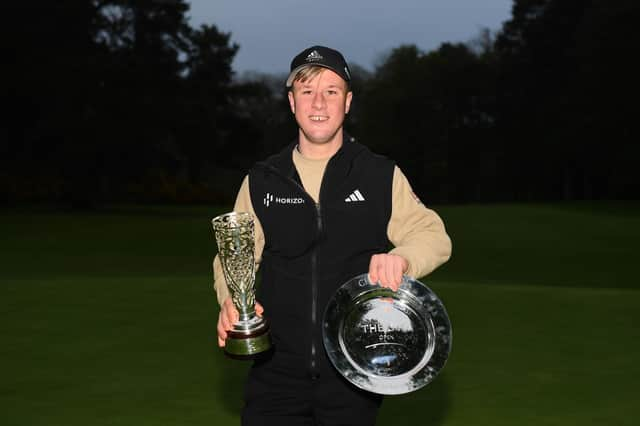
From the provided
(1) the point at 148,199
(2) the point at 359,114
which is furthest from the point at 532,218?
(2) the point at 359,114

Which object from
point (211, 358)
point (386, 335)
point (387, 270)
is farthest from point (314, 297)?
point (211, 358)

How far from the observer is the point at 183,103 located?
163 ft

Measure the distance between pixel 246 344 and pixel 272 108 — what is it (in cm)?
10229

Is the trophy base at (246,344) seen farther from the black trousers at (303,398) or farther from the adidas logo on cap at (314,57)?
the adidas logo on cap at (314,57)

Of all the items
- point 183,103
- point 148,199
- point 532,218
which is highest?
point 183,103

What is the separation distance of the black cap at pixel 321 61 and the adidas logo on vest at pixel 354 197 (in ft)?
1.50

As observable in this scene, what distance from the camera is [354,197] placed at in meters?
3.47

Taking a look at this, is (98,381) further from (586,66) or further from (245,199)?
(586,66)

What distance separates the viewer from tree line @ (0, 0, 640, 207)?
157ft

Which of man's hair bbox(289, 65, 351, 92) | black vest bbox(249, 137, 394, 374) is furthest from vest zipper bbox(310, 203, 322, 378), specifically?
man's hair bbox(289, 65, 351, 92)

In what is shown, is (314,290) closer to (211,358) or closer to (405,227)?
(405,227)

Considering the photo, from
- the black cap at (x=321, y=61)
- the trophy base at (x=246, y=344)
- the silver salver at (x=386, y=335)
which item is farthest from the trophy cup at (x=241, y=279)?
the black cap at (x=321, y=61)

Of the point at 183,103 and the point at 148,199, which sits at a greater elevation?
the point at 183,103

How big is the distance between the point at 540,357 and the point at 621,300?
10.2 feet
